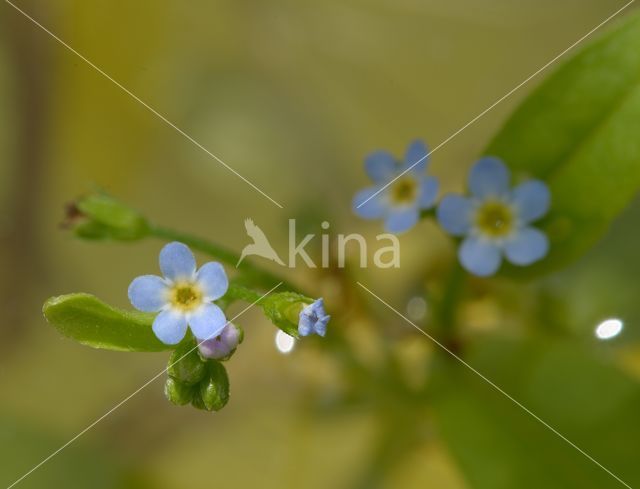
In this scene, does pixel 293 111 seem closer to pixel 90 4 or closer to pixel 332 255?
pixel 332 255

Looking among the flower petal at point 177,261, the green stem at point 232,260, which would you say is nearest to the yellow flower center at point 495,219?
the green stem at point 232,260

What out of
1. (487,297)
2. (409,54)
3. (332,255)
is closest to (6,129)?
(332,255)

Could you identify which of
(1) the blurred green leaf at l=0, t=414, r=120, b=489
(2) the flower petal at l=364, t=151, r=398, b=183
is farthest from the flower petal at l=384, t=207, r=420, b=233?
(1) the blurred green leaf at l=0, t=414, r=120, b=489

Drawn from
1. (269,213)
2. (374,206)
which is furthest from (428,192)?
(269,213)

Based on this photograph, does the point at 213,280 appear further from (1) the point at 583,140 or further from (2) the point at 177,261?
(1) the point at 583,140

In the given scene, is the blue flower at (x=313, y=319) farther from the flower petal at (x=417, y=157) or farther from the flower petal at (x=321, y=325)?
the flower petal at (x=417, y=157)
